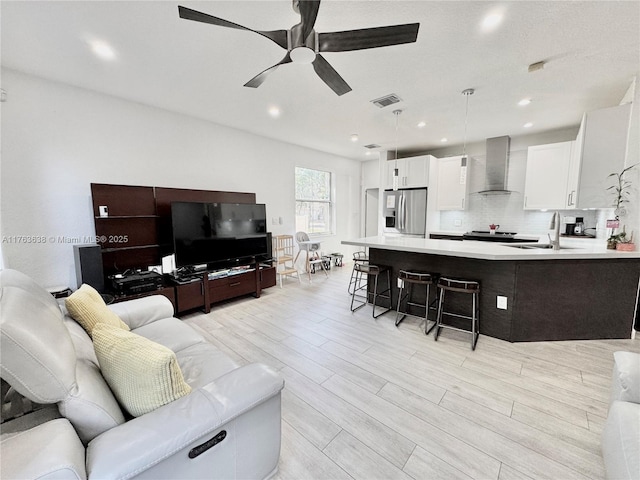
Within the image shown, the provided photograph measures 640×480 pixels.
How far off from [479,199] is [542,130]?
152 centimetres

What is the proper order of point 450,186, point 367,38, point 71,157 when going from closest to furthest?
point 367,38, point 71,157, point 450,186

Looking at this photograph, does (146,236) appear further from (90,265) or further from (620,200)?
(620,200)

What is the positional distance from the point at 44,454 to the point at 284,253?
461 cm

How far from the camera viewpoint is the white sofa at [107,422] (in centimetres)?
81

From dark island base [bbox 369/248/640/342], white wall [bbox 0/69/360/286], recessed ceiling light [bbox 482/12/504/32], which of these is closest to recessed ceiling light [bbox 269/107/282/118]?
white wall [bbox 0/69/360/286]

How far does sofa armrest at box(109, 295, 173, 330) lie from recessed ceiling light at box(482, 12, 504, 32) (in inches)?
137

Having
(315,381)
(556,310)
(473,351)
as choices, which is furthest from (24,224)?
(556,310)

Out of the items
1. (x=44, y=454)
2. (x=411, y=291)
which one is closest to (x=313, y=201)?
(x=411, y=291)

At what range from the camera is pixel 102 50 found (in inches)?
90.0

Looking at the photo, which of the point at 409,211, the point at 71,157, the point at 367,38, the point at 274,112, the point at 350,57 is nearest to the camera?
the point at 367,38

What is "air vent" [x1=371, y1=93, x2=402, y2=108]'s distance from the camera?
10.6 ft

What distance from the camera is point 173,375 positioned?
1107 millimetres

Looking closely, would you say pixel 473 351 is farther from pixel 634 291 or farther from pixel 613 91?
pixel 613 91

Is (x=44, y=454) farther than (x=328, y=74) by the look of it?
No
